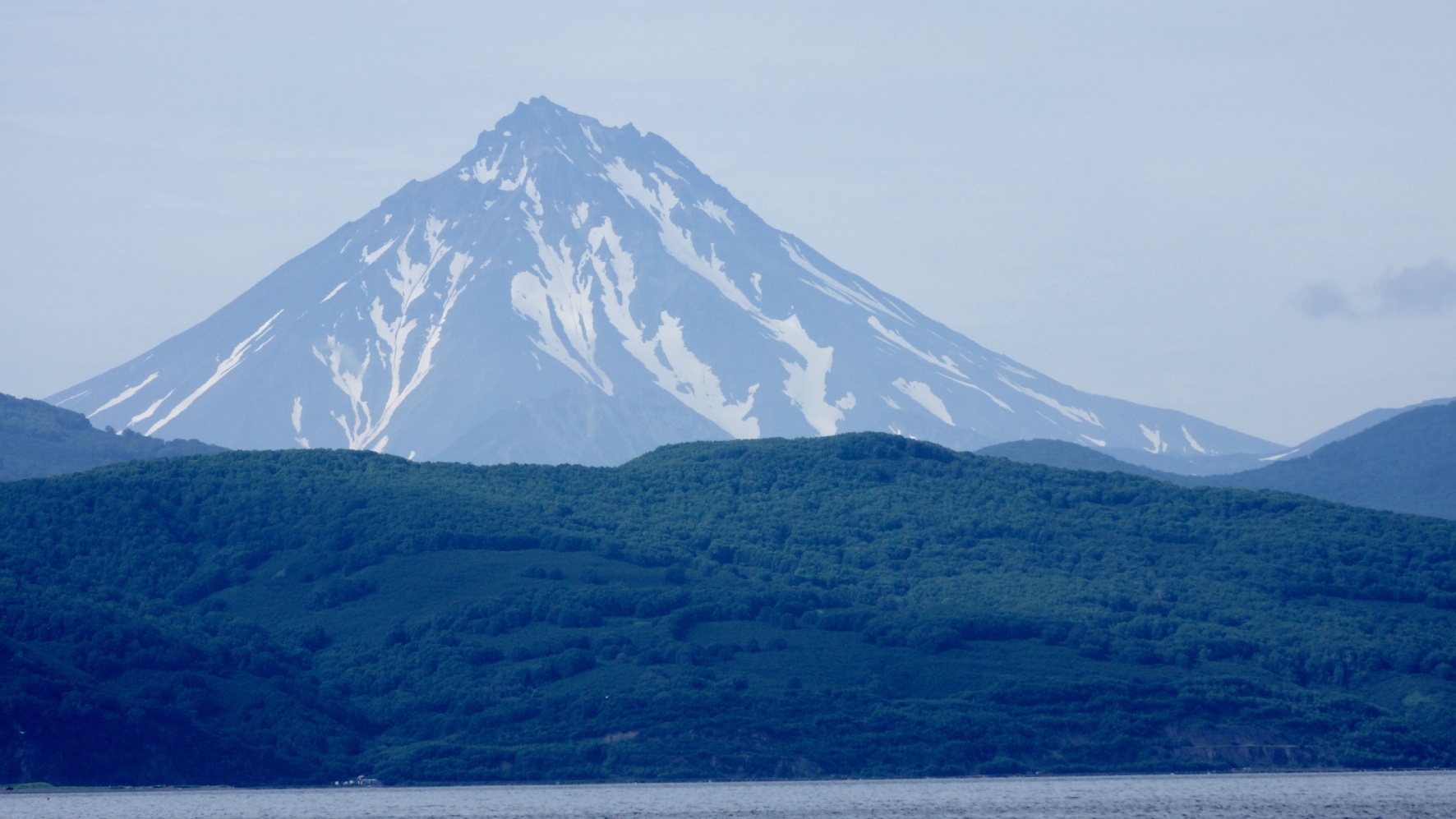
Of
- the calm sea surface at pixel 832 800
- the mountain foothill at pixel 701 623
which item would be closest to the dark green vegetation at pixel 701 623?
the mountain foothill at pixel 701 623

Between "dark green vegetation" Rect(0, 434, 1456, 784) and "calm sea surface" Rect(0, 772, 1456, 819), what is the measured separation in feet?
16.7

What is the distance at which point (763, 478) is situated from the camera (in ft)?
605

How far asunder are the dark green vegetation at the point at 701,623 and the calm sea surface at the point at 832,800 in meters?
5.08

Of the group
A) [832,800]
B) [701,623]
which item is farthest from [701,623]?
[832,800]

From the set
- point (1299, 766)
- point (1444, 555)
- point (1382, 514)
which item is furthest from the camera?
point (1382, 514)

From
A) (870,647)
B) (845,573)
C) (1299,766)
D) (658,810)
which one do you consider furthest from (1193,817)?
(845,573)

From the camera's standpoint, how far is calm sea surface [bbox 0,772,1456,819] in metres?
88.8

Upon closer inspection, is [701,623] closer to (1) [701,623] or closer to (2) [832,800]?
(1) [701,623]

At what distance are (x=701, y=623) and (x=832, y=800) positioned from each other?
1739 inches

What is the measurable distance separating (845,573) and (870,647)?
22405 mm

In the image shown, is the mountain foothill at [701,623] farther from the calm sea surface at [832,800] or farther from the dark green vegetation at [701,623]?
the calm sea surface at [832,800]

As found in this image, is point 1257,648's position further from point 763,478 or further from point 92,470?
point 92,470

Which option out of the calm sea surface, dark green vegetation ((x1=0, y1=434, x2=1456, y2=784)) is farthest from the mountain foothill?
the calm sea surface

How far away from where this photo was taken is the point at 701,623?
141000mm
